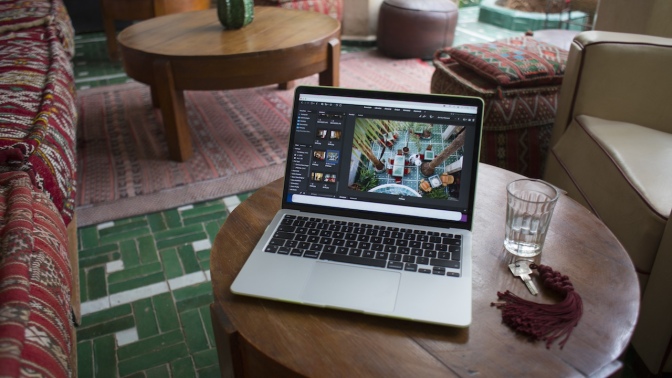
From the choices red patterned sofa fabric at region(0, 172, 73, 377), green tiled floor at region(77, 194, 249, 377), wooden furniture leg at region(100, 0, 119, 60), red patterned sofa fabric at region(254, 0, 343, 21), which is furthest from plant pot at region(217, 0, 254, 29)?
wooden furniture leg at region(100, 0, 119, 60)

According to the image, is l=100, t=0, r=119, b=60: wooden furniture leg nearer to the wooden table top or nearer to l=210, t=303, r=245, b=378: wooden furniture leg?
the wooden table top

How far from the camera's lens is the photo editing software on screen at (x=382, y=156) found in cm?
103

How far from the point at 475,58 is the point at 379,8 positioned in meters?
2.20

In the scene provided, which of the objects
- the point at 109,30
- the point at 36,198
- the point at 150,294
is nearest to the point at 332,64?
the point at 150,294

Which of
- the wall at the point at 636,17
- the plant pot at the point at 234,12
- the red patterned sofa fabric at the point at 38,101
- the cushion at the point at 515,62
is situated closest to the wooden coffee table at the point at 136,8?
the red patterned sofa fabric at the point at 38,101

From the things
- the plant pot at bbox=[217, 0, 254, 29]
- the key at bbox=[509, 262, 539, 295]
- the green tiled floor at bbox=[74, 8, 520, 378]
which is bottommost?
the green tiled floor at bbox=[74, 8, 520, 378]

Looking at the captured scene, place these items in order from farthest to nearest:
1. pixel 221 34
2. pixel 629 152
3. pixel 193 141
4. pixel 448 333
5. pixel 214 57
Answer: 1. pixel 193 141
2. pixel 221 34
3. pixel 214 57
4. pixel 629 152
5. pixel 448 333

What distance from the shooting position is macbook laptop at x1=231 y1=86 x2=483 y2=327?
35.8 inches

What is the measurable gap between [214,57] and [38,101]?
2.30 ft

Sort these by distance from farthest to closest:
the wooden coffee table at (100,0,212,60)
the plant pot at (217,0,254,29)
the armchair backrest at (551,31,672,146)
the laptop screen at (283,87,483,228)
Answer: the wooden coffee table at (100,0,212,60) < the plant pot at (217,0,254,29) < the armchair backrest at (551,31,672,146) < the laptop screen at (283,87,483,228)

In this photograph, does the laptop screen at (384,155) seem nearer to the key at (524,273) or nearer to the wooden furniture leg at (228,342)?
the key at (524,273)

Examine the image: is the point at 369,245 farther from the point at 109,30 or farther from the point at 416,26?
the point at 109,30

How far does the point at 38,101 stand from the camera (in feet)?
6.05

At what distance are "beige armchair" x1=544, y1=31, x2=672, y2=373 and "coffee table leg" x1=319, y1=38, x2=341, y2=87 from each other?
114 cm
